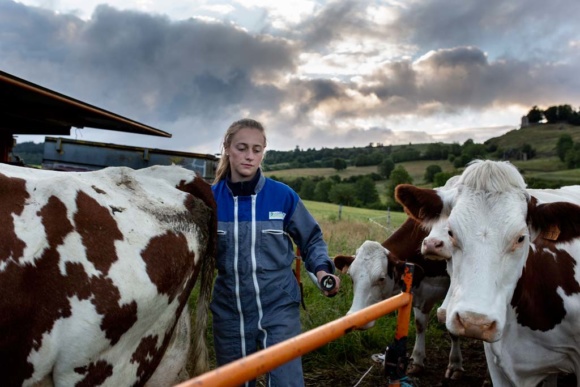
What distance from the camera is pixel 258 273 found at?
2.57m

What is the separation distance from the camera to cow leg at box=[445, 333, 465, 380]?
4938mm

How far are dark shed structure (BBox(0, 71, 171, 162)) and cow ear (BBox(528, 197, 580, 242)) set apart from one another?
4842mm

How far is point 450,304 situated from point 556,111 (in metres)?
119

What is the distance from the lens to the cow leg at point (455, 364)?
194 inches

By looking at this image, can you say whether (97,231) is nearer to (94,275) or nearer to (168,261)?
(94,275)

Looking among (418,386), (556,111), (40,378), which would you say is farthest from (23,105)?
(556,111)

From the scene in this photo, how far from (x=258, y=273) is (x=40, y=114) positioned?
273 inches

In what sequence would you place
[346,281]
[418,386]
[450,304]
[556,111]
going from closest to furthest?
[450,304] < [418,386] < [346,281] < [556,111]

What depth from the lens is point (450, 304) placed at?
2400 millimetres

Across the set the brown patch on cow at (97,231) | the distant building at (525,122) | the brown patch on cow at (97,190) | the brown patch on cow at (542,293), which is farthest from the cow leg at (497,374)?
the distant building at (525,122)

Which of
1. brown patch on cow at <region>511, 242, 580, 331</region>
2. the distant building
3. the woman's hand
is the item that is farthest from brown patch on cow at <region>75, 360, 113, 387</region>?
the distant building

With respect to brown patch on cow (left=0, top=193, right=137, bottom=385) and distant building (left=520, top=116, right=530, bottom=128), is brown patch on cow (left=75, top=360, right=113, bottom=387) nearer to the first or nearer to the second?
brown patch on cow (left=0, top=193, right=137, bottom=385)

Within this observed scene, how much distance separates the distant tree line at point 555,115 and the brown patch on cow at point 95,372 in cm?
11308

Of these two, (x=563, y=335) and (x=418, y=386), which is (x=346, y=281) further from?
(x=563, y=335)
